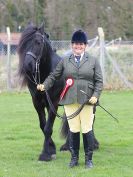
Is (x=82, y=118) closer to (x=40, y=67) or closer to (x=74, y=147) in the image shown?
(x=74, y=147)

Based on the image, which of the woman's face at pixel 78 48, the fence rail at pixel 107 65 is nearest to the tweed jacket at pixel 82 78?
the woman's face at pixel 78 48

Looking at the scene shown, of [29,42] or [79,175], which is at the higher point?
[29,42]

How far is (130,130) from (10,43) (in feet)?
34.9

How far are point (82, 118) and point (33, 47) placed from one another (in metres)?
1.34

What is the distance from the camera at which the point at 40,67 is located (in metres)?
8.18

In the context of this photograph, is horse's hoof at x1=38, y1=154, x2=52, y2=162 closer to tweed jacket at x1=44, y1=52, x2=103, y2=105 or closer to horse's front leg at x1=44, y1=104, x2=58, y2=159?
horse's front leg at x1=44, y1=104, x2=58, y2=159

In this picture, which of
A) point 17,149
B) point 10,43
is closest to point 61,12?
point 10,43

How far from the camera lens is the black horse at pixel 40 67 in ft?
25.6

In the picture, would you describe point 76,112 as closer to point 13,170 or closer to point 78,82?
point 78,82

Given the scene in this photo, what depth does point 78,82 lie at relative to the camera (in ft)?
23.9

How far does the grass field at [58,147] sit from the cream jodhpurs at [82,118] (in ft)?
1.85

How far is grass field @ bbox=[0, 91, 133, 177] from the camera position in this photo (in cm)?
723

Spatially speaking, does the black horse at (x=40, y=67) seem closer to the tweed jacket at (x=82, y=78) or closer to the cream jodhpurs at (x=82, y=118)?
the tweed jacket at (x=82, y=78)

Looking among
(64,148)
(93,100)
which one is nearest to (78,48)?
(93,100)
